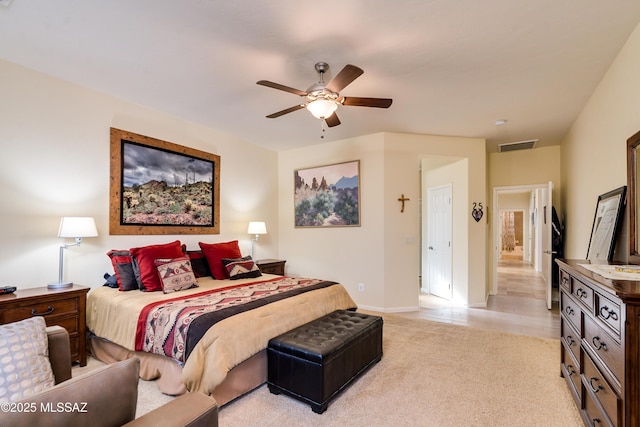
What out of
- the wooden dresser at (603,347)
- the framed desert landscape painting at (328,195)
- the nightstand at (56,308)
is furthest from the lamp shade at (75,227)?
the wooden dresser at (603,347)

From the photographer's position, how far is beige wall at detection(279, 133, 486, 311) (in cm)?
475

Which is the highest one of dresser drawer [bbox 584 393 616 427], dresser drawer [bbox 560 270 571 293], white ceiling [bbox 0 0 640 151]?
white ceiling [bbox 0 0 640 151]

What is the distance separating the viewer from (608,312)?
152cm

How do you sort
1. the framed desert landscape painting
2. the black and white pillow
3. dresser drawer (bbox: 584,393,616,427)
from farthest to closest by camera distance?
the framed desert landscape painting → the black and white pillow → dresser drawer (bbox: 584,393,616,427)

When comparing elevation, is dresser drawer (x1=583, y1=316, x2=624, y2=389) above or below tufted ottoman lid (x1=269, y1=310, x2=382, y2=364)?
above

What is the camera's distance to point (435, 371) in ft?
9.04

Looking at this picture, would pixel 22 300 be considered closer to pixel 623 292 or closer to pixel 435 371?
pixel 435 371

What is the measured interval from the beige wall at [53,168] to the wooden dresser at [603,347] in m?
Result: 4.15

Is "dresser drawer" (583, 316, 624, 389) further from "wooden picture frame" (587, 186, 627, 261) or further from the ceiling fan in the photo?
the ceiling fan

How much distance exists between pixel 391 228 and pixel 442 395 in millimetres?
2648

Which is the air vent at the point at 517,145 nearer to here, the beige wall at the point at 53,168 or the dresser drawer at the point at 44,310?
the beige wall at the point at 53,168

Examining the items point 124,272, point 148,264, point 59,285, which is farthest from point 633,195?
point 59,285

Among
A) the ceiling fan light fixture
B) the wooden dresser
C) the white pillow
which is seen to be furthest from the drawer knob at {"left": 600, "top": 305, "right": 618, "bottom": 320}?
the white pillow

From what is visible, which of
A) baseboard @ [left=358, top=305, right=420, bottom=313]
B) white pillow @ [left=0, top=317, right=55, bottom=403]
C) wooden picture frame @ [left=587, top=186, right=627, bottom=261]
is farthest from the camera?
baseboard @ [left=358, top=305, right=420, bottom=313]
